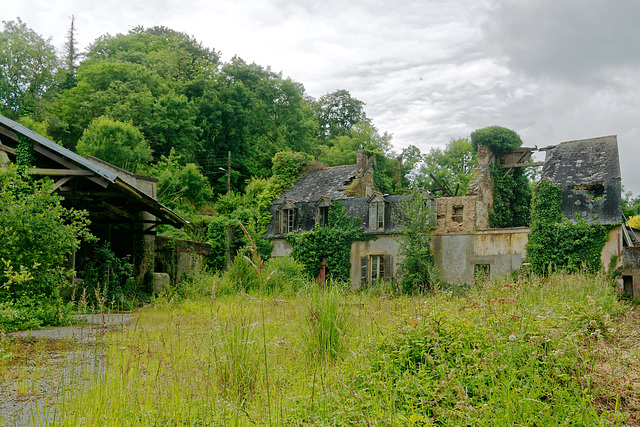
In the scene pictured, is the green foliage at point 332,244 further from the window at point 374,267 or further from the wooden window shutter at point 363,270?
the window at point 374,267

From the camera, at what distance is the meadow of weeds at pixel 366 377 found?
3158 millimetres

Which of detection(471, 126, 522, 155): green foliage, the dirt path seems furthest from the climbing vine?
the dirt path

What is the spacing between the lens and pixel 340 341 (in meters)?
4.57

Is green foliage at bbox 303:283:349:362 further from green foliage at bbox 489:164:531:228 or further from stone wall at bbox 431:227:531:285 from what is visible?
green foliage at bbox 489:164:531:228

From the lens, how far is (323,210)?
25.1 metres

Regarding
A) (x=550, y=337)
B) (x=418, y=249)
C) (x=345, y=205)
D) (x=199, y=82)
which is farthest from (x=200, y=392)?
(x=199, y=82)

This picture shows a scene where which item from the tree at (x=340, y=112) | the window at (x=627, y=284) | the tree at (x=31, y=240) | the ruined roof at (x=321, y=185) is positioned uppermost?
the tree at (x=340, y=112)

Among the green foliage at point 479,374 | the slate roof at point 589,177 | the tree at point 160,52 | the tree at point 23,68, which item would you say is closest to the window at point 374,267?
the slate roof at point 589,177

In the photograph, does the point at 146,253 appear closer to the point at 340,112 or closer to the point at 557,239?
the point at 557,239

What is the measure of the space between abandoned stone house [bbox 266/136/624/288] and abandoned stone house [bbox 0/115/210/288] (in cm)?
653

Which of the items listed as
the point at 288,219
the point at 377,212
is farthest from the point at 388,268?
the point at 288,219

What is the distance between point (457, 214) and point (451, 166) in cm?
2181

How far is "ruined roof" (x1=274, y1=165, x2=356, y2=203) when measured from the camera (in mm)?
26094

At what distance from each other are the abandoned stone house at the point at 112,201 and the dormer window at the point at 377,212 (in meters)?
7.95
